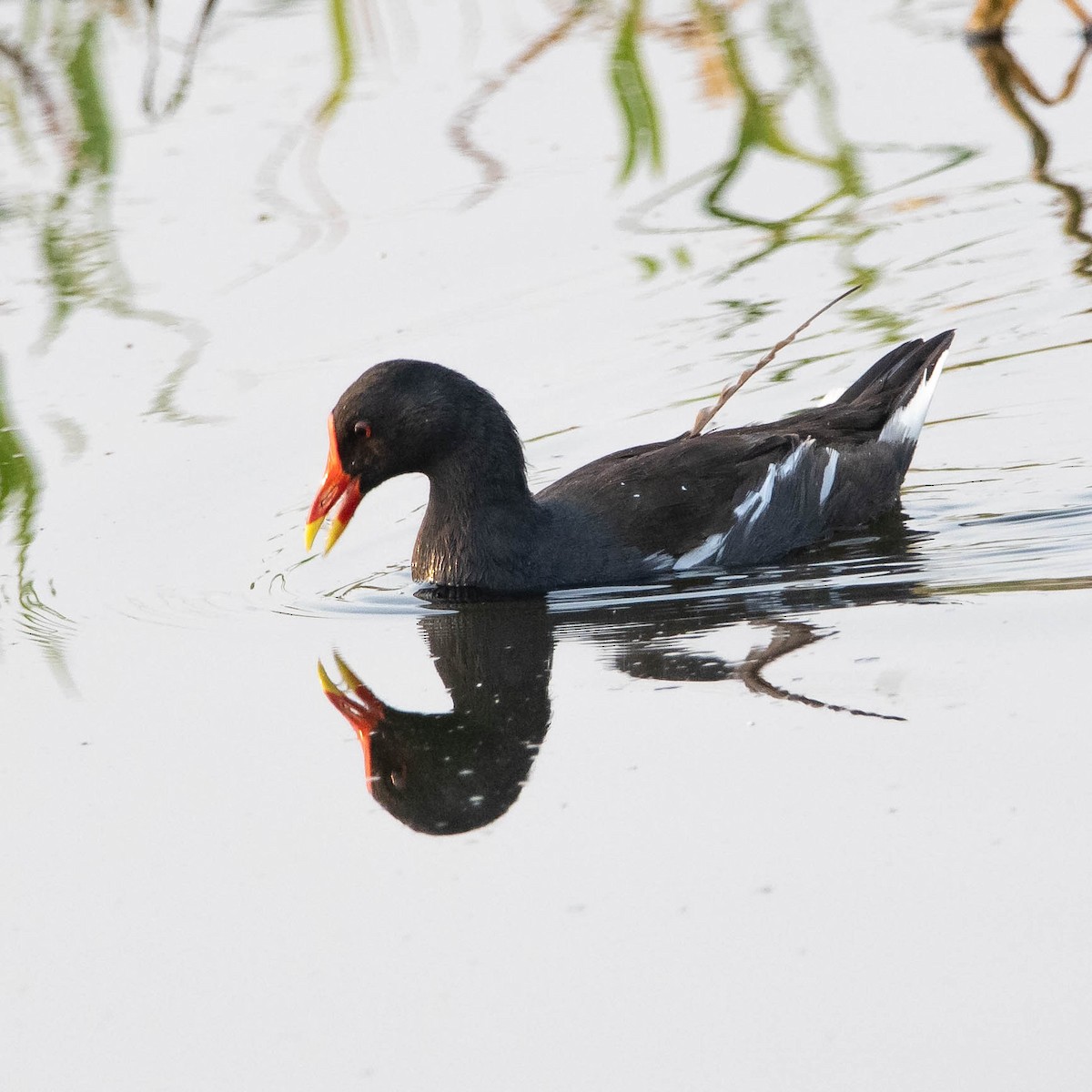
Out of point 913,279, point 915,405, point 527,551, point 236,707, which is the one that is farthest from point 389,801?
point 913,279

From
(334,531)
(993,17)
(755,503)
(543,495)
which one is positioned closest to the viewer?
(334,531)

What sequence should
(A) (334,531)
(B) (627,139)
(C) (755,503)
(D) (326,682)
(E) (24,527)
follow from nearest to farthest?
(D) (326,682) → (A) (334,531) → (C) (755,503) → (E) (24,527) → (B) (627,139)

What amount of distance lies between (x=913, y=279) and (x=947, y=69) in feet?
8.19

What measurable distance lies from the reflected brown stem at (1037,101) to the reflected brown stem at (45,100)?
4.66m

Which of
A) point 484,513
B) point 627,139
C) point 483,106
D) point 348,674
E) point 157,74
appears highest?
point 157,74

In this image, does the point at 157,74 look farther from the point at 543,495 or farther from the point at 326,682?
the point at 326,682

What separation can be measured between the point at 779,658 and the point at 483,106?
571 centimetres

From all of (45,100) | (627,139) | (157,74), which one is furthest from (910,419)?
(45,100)

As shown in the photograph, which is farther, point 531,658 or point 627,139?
point 627,139

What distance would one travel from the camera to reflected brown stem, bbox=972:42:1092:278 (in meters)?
7.48

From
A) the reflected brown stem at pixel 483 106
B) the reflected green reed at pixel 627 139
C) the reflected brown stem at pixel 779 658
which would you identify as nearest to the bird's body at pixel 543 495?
the reflected brown stem at pixel 779 658

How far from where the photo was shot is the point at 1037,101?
8867 millimetres

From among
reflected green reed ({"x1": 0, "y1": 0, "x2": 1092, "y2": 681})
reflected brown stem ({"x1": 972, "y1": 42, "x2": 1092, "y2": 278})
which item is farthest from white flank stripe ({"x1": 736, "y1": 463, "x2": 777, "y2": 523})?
reflected brown stem ({"x1": 972, "y1": 42, "x2": 1092, "y2": 278})

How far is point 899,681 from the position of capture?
422 centimetres
